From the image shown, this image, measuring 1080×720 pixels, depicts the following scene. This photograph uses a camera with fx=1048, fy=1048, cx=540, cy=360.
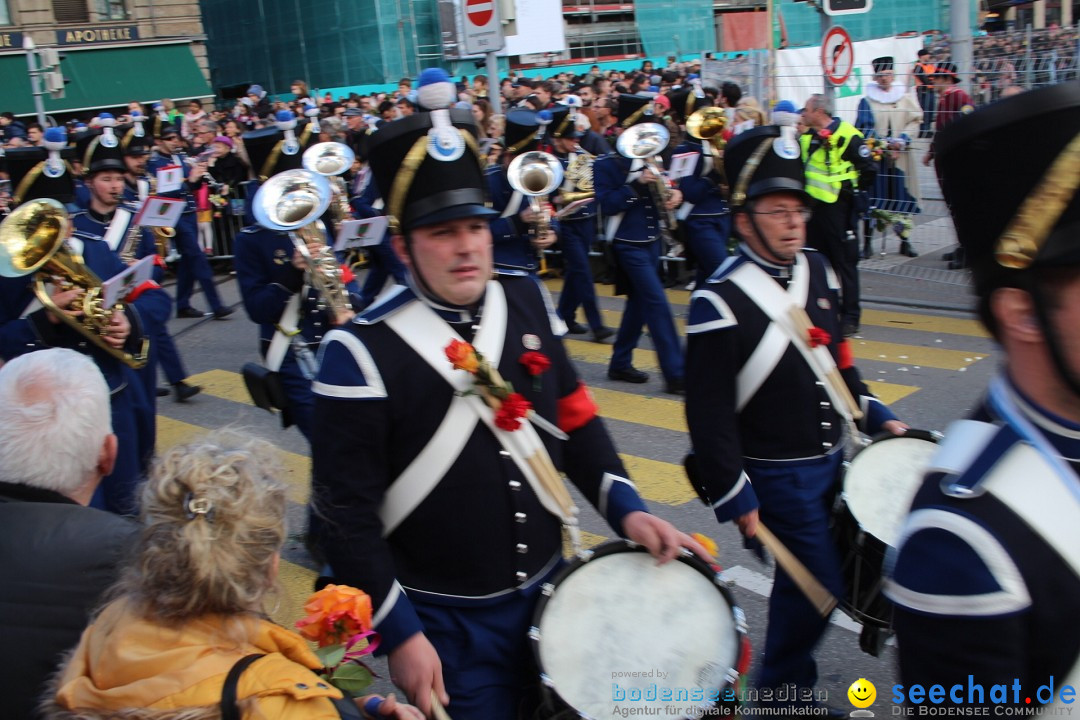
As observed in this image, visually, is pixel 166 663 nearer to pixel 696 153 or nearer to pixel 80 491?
pixel 80 491

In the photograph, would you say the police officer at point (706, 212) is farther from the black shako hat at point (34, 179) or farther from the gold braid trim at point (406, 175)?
the gold braid trim at point (406, 175)

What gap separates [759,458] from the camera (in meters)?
3.75

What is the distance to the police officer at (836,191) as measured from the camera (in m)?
9.40

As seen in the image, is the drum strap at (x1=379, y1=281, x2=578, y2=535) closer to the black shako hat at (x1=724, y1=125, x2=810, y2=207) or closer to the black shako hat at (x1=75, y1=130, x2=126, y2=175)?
the black shako hat at (x1=724, y1=125, x2=810, y2=207)

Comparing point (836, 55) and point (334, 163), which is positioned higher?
point (836, 55)

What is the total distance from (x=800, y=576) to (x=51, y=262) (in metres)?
3.56

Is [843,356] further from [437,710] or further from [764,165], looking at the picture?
[437,710]

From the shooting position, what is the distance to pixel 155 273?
7.10 metres

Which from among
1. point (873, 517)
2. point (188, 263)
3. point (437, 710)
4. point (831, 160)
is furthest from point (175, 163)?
point (437, 710)

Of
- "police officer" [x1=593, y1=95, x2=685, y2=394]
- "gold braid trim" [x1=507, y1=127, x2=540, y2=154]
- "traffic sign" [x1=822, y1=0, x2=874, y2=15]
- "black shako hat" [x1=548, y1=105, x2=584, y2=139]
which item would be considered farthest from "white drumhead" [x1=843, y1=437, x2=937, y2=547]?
"traffic sign" [x1=822, y1=0, x2=874, y2=15]

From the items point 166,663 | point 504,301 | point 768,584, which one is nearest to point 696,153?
point 768,584

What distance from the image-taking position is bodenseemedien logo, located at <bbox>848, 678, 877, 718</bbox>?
150 inches

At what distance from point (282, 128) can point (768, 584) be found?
448 cm

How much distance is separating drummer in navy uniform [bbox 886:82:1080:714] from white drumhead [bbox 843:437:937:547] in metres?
1.82
